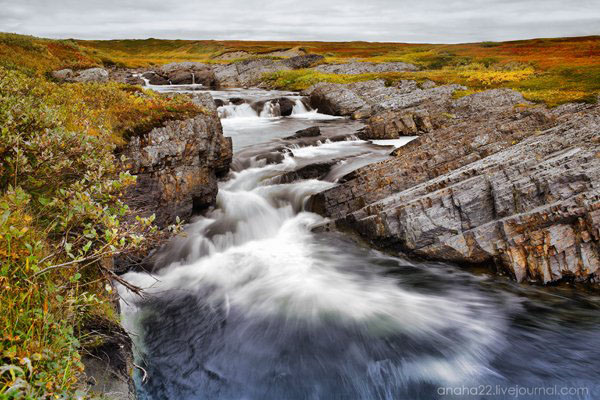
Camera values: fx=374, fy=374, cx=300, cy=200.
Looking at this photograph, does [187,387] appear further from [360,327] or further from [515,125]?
[515,125]

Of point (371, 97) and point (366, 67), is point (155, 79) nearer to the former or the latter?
point (366, 67)

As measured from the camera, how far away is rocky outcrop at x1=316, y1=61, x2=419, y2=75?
2121 inches

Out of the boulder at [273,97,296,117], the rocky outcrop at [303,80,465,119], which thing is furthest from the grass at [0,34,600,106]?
the boulder at [273,97,296,117]

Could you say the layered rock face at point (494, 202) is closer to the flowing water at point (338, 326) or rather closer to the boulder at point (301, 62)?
the flowing water at point (338, 326)

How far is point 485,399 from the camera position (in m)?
6.72

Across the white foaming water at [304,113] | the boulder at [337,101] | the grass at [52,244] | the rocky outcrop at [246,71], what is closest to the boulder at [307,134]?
the white foaming water at [304,113]

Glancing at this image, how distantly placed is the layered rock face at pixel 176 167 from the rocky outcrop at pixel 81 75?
13.9m

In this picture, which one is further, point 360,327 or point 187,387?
point 360,327

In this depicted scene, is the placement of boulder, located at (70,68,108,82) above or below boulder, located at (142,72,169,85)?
below

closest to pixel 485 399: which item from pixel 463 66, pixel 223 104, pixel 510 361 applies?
pixel 510 361

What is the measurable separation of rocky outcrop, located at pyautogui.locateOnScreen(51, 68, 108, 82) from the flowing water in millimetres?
16157

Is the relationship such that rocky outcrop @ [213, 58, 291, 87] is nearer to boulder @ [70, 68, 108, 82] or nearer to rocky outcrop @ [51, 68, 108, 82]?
boulder @ [70, 68, 108, 82]

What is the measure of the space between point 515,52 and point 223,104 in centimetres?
4832

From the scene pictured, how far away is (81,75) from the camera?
24562 mm
